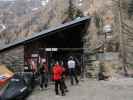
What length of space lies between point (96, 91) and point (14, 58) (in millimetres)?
9021

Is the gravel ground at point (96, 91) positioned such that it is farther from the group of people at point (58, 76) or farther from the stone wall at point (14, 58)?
the stone wall at point (14, 58)

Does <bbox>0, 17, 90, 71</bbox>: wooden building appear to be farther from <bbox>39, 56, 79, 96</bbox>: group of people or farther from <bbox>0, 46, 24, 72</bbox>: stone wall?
<bbox>39, 56, 79, 96</bbox>: group of people

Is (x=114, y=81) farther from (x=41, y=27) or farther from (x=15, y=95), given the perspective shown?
(x=41, y=27)

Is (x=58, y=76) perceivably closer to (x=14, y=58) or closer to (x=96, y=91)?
(x=96, y=91)

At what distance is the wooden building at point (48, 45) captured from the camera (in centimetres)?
3044

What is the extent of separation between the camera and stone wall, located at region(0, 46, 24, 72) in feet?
99.1

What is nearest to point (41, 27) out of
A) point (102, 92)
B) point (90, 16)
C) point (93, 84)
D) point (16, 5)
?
point (90, 16)

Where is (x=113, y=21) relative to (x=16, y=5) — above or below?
below

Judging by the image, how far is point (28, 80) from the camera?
24438 mm

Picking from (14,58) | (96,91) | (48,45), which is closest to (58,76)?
(96,91)

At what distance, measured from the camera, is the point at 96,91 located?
23.3 metres

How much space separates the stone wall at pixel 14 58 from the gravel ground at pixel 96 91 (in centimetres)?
413

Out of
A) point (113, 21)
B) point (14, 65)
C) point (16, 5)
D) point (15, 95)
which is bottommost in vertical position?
point (15, 95)

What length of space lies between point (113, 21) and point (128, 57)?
3182mm
